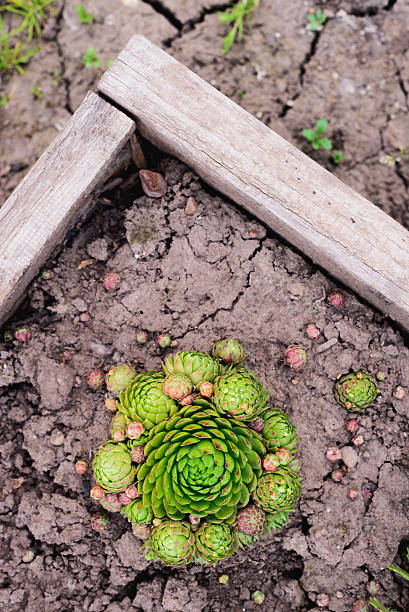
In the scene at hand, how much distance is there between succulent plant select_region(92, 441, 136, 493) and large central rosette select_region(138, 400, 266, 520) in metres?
0.06

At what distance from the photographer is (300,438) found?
2207mm

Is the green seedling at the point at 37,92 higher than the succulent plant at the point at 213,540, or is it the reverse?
the green seedling at the point at 37,92

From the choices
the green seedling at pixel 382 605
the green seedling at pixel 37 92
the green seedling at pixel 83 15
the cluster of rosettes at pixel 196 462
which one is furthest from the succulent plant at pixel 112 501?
the green seedling at pixel 83 15

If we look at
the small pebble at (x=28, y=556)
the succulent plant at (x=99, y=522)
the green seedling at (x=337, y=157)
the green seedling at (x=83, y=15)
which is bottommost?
the small pebble at (x=28, y=556)

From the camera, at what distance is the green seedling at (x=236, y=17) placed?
2.86 meters

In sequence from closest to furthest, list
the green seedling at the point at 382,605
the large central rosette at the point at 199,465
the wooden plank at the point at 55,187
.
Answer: the large central rosette at the point at 199,465
the wooden plank at the point at 55,187
the green seedling at the point at 382,605

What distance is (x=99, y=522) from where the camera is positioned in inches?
82.8

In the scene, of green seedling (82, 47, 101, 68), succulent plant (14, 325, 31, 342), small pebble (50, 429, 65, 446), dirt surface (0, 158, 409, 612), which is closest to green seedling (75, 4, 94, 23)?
green seedling (82, 47, 101, 68)

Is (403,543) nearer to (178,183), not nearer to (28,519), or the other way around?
(28,519)

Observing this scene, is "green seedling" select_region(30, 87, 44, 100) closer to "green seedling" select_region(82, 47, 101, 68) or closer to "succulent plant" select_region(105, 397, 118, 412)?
"green seedling" select_region(82, 47, 101, 68)

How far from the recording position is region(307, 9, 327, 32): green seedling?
2.93 m

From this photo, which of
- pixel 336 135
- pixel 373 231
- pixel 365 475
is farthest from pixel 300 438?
pixel 336 135

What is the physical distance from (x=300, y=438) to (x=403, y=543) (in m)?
0.65

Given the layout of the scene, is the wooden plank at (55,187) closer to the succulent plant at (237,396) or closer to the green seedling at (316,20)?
the succulent plant at (237,396)
